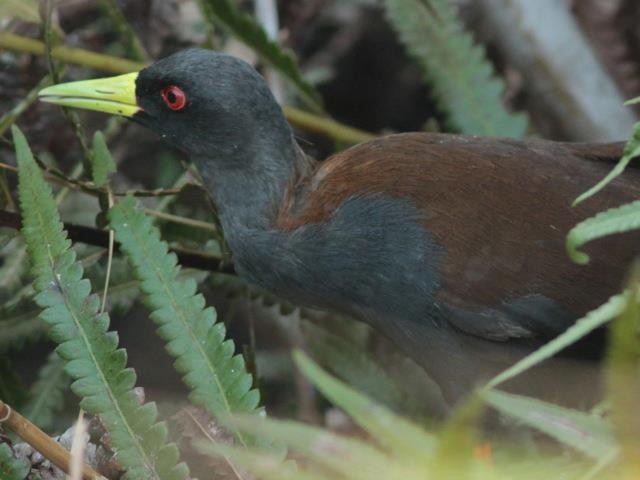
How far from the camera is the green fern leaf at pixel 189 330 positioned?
2.81 metres

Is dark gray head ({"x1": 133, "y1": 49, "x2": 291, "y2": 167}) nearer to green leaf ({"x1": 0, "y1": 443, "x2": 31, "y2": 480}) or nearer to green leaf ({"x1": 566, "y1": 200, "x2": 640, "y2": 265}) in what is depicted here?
green leaf ({"x1": 0, "y1": 443, "x2": 31, "y2": 480})

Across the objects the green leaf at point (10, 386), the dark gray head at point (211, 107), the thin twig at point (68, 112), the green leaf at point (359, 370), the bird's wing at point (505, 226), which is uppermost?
the thin twig at point (68, 112)

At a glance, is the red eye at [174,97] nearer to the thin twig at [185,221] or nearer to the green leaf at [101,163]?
the green leaf at [101,163]

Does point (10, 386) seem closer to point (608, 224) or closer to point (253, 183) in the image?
point (253, 183)

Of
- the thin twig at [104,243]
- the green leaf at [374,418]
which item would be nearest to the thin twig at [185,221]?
the thin twig at [104,243]

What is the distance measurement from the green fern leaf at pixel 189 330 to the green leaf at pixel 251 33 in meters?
1.46

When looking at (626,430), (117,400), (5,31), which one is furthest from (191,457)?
(5,31)

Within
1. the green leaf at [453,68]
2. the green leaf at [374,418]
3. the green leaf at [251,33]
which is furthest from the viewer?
the green leaf at [453,68]

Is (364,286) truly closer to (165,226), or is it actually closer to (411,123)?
(165,226)

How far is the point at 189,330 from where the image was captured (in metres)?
2.91

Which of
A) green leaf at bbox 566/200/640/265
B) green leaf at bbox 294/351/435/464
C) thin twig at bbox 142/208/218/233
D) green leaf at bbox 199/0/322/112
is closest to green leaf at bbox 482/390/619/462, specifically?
green leaf at bbox 294/351/435/464

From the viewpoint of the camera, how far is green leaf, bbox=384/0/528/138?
4.77 m

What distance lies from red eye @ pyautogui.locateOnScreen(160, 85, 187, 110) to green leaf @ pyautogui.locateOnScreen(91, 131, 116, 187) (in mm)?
281

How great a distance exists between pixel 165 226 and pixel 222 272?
28 centimetres
